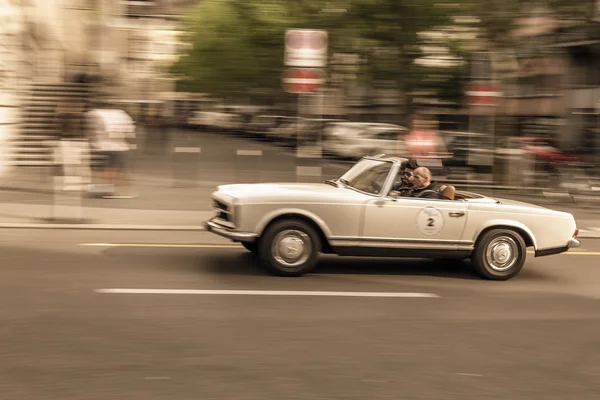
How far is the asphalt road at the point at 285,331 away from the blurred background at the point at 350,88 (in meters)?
3.78

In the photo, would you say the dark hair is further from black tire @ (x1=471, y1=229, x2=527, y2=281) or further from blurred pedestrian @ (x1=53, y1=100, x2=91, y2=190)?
blurred pedestrian @ (x1=53, y1=100, x2=91, y2=190)

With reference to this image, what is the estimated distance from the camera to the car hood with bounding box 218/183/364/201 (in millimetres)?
8422

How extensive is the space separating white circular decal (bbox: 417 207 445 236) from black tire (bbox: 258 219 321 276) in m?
1.08

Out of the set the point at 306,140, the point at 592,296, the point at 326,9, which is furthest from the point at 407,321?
the point at 306,140

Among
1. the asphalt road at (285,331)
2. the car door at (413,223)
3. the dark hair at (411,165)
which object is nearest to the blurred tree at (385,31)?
the asphalt road at (285,331)

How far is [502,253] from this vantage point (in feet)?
29.0

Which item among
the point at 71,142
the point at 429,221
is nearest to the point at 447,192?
the point at 429,221

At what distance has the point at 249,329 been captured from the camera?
6344 mm

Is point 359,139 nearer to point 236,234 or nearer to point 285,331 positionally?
point 236,234

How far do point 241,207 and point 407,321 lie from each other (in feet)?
7.55

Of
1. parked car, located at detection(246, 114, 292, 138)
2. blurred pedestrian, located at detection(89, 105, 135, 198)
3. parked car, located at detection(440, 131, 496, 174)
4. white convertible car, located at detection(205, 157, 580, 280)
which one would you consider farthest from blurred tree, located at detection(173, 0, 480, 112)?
white convertible car, located at detection(205, 157, 580, 280)

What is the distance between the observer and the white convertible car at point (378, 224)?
8.41 meters

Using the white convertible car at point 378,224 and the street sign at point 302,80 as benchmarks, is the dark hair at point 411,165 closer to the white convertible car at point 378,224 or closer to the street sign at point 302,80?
the white convertible car at point 378,224

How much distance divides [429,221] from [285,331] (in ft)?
9.23
